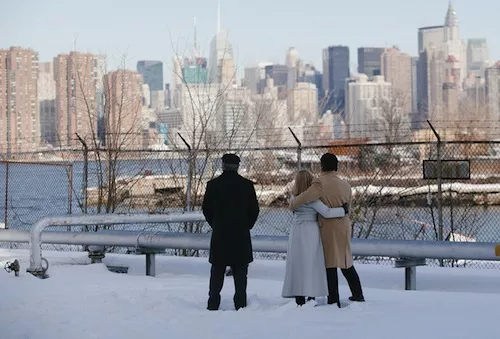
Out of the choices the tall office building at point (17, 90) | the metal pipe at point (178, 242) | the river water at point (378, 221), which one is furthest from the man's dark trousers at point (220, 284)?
the tall office building at point (17, 90)

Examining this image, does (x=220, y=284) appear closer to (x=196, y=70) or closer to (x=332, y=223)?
(x=332, y=223)

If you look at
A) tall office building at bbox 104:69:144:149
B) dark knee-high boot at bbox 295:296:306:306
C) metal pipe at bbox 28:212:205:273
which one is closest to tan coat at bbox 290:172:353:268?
dark knee-high boot at bbox 295:296:306:306

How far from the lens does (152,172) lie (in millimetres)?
20500

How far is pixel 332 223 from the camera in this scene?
1084 centimetres

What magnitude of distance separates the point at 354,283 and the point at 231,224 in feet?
4.70

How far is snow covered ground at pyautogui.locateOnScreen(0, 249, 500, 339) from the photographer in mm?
9539

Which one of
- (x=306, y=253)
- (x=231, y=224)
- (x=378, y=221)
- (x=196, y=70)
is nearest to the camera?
(x=231, y=224)

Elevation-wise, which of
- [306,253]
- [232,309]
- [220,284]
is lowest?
[232,309]

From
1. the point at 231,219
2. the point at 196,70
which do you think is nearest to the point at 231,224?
the point at 231,219

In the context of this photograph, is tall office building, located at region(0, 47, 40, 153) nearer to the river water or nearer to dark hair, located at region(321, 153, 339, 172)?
the river water

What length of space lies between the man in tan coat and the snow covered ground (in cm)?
36

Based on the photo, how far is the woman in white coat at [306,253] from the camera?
10.8 metres

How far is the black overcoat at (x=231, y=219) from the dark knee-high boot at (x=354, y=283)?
1023 mm

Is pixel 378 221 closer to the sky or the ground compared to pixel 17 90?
closer to the ground
